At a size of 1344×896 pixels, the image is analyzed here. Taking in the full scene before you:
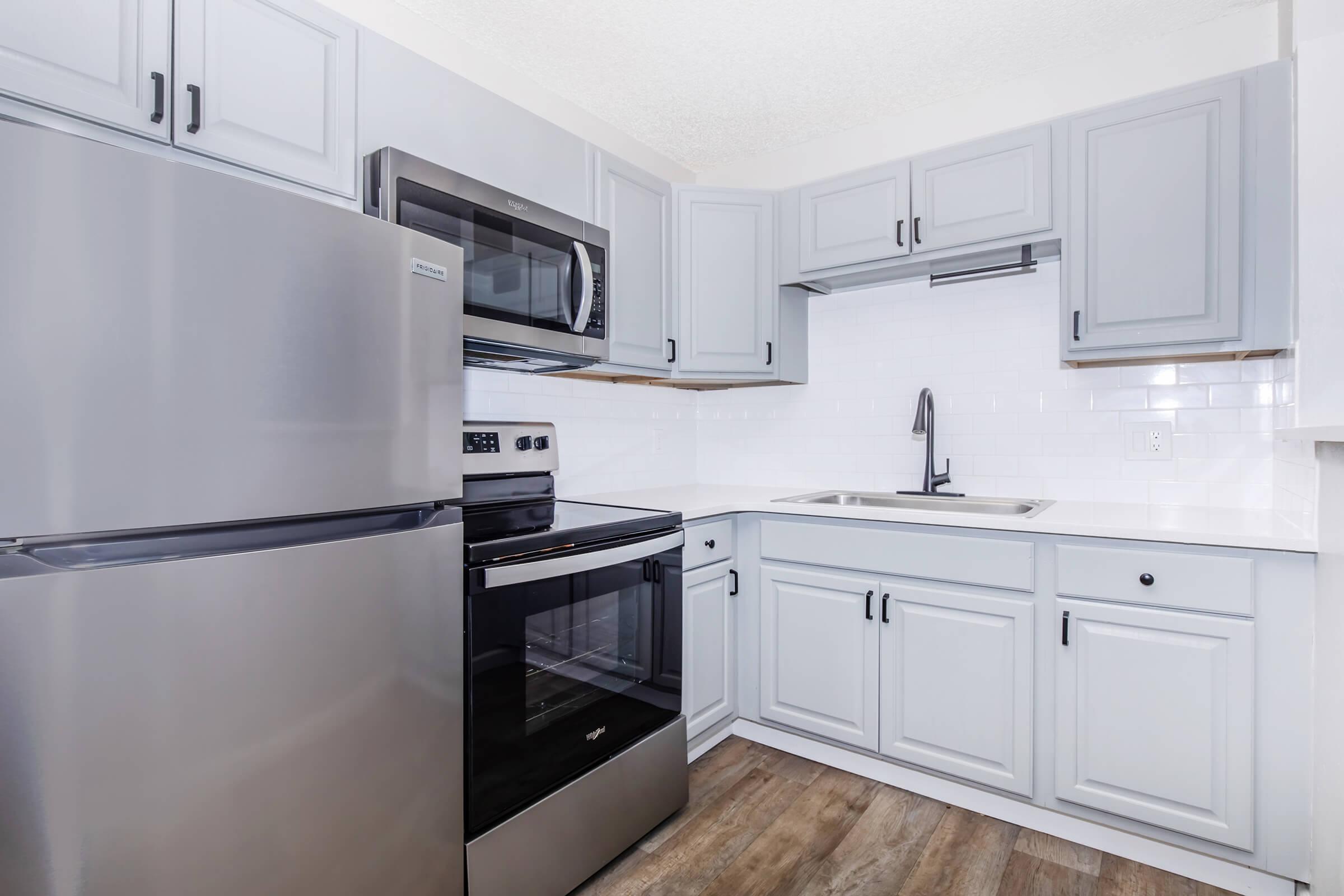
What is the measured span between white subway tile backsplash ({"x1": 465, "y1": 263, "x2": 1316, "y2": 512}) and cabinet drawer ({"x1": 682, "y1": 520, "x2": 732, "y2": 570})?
60 centimetres

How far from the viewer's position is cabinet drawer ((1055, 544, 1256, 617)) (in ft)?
5.38

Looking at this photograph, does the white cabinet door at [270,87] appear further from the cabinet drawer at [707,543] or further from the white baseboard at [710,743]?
the white baseboard at [710,743]

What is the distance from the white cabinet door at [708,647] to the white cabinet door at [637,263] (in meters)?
0.83

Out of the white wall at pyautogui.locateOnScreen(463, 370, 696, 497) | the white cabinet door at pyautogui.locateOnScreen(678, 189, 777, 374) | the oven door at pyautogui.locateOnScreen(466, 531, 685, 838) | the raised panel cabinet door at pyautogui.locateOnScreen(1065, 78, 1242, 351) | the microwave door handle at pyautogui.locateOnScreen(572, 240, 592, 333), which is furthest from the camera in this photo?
the white cabinet door at pyautogui.locateOnScreen(678, 189, 777, 374)

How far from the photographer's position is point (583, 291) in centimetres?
203

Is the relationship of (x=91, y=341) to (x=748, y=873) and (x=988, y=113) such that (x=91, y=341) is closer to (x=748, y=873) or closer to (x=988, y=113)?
(x=748, y=873)

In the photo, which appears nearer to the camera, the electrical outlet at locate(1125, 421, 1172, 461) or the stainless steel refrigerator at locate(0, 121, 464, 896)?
the stainless steel refrigerator at locate(0, 121, 464, 896)

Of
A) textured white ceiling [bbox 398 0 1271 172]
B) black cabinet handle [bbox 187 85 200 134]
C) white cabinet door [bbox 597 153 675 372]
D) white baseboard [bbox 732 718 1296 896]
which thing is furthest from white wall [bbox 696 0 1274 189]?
white baseboard [bbox 732 718 1296 896]

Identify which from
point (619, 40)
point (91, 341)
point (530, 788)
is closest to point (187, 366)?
point (91, 341)

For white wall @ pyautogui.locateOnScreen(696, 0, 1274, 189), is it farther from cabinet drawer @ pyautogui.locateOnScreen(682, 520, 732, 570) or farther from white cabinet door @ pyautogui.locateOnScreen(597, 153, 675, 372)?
cabinet drawer @ pyautogui.locateOnScreen(682, 520, 732, 570)

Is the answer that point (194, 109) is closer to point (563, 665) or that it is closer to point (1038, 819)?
point (563, 665)

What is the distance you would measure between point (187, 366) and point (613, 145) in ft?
7.65

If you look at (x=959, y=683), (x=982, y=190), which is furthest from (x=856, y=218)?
(x=959, y=683)

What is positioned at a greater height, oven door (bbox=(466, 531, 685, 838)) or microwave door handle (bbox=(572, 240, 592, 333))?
microwave door handle (bbox=(572, 240, 592, 333))
